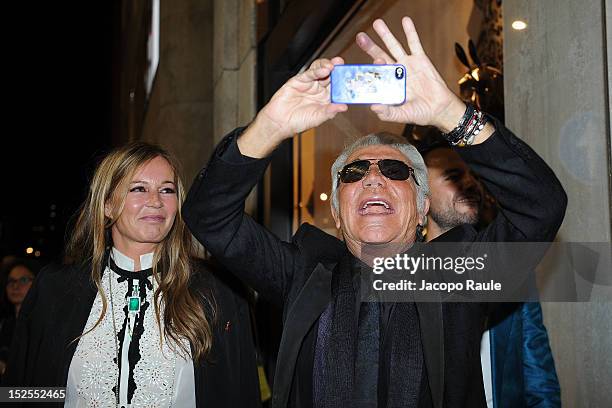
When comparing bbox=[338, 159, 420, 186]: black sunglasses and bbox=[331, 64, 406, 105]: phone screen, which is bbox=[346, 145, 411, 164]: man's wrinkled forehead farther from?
bbox=[331, 64, 406, 105]: phone screen

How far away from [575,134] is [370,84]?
84 centimetres

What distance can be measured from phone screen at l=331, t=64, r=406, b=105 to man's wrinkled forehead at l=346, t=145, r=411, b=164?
43 cm

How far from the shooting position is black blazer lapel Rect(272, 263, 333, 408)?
7.48 feet

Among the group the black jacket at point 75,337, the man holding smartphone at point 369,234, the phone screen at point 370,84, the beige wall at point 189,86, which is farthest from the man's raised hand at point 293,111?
the beige wall at point 189,86

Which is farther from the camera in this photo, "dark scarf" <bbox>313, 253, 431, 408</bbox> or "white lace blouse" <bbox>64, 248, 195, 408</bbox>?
"white lace blouse" <bbox>64, 248, 195, 408</bbox>

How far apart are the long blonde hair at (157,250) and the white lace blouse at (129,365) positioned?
0.06 m

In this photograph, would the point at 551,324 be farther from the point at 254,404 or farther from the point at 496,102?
the point at 496,102

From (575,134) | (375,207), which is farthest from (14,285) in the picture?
(575,134)

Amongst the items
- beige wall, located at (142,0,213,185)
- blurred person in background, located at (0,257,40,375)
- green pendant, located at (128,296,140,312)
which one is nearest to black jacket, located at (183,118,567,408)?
green pendant, located at (128,296,140,312)

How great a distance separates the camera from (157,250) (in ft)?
10.6

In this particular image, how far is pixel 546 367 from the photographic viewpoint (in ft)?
8.22

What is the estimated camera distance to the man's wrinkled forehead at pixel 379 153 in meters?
2.54

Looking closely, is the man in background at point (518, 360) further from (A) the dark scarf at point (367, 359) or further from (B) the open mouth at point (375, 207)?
(B) the open mouth at point (375, 207)

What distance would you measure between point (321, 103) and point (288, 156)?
403 centimetres
